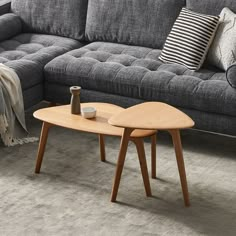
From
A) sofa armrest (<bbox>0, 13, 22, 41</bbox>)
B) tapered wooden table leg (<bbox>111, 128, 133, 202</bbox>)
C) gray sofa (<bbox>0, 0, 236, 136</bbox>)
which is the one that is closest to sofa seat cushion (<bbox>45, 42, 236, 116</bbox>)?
gray sofa (<bbox>0, 0, 236, 136</bbox>)

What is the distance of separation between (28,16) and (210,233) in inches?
105

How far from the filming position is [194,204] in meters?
3.49

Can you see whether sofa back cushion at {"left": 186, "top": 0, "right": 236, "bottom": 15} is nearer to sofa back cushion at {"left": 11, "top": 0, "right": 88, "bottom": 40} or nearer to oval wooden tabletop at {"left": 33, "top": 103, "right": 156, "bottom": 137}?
sofa back cushion at {"left": 11, "top": 0, "right": 88, "bottom": 40}

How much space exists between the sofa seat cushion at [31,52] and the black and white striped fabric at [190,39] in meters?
0.81

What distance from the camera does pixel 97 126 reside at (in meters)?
3.58

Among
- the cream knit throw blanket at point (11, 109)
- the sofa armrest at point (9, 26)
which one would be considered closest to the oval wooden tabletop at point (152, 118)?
the cream knit throw blanket at point (11, 109)

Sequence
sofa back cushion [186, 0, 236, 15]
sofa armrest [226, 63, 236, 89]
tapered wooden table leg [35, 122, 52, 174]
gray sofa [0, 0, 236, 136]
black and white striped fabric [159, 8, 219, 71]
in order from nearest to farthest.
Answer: tapered wooden table leg [35, 122, 52, 174]
sofa armrest [226, 63, 236, 89]
gray sofa [0, 0, 236, 136]
black and white striped fabric [159, 8, 219, 71]
sofa back cushion [186, 0, 236, 15]

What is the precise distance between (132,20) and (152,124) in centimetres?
162

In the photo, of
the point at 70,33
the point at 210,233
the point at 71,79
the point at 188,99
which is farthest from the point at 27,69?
the point at 210,233

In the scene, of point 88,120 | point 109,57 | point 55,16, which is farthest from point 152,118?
point 55,16

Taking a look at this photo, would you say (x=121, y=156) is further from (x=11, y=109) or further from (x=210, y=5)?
(x=210, y=5)

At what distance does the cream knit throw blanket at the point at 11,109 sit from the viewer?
418cm

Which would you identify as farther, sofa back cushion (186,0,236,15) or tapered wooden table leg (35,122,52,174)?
sofa back cushion (186,0,236,15)

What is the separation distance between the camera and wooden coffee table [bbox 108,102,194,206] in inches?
132
